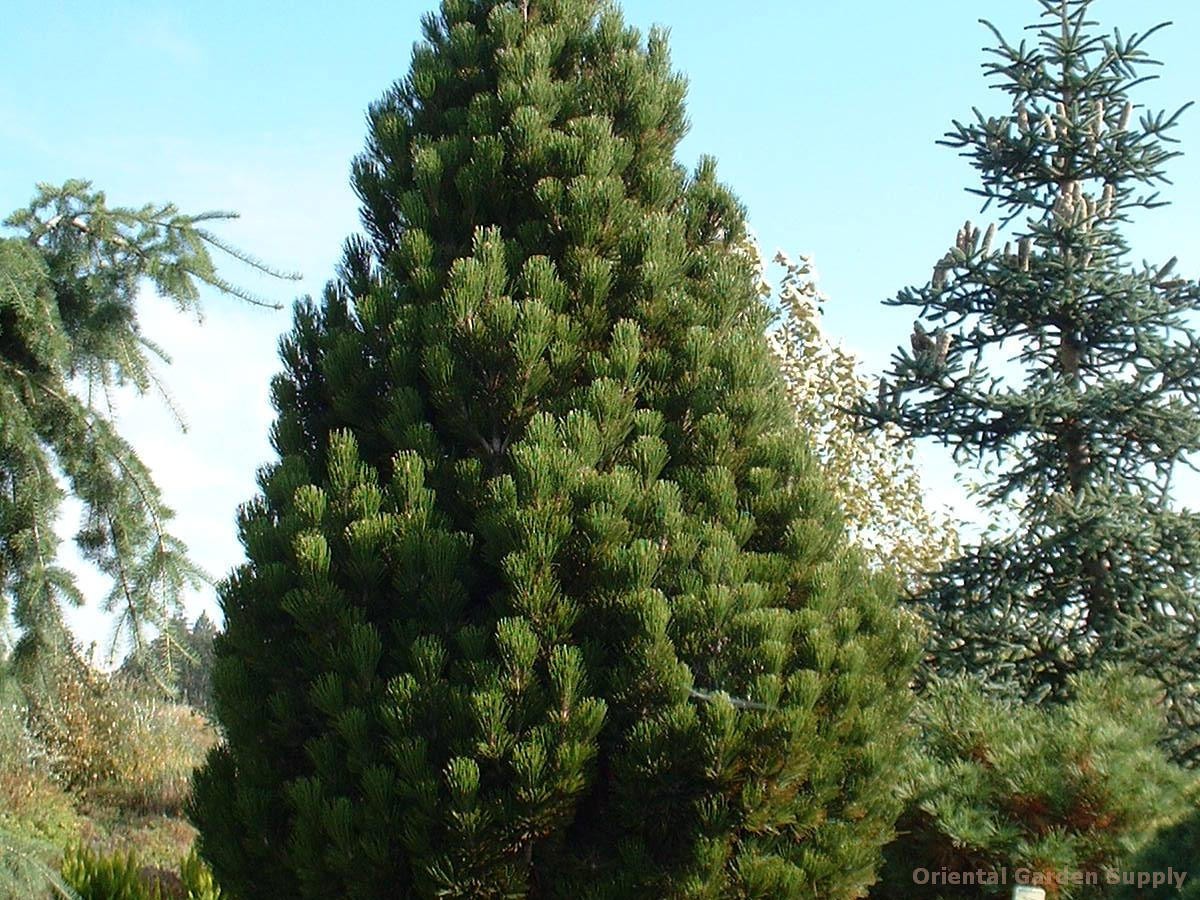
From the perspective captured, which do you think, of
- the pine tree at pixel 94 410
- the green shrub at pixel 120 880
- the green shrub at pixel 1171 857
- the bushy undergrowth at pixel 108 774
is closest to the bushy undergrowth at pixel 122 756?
the bushy undergrowth at pixel 108 774

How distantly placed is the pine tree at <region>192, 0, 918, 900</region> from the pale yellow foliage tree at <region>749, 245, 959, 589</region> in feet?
24.1

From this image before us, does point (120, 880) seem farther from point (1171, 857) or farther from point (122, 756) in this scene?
point (122, 756)

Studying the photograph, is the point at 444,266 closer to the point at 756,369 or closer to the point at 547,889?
the point at 756,369

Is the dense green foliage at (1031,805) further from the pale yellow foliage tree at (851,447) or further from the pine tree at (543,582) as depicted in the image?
the pale yellow foliage tree at (851,447)

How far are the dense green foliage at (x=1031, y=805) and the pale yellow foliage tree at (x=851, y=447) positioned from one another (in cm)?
650

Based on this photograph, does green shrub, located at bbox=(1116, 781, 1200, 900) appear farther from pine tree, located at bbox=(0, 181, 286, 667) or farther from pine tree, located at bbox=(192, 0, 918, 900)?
pine tree, located at bbox=(0, 181, 286, 667)

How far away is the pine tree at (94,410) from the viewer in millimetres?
6613

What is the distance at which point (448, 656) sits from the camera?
4434 millimetres

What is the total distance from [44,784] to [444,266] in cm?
1044

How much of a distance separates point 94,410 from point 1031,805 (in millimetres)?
5638

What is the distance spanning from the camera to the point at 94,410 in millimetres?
6871

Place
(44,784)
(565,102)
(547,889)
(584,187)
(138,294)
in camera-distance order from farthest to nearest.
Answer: (44,784) → (138,294) → (565,102) → (584,187) → (547,889)

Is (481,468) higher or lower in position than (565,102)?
lower

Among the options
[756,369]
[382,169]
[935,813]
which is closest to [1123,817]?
[935,813]
